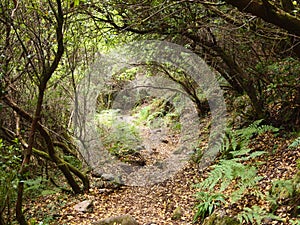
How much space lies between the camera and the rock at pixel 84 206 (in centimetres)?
534

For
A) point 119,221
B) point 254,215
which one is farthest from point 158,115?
point 254,215

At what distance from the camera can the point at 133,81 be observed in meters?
10.3

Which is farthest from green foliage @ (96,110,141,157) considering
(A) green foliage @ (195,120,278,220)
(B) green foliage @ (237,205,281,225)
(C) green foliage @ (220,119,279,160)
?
(B) green foliage @ (237,205,281,225)

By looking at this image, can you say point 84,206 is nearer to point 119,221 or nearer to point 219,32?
point 119,221

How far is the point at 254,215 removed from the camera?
11.4 ft

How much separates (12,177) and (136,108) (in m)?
10.3

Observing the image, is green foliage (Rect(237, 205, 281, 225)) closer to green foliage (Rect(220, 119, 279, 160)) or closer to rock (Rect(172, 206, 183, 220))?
rock (Rect(172, 206, 183, 220))

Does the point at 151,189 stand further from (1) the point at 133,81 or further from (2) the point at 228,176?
(1) the point at 133,81

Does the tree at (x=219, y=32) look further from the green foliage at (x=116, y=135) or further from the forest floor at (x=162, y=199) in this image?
the green foliage at (x=116, y=135)

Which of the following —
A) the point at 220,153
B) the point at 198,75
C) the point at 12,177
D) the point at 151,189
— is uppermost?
the point at 198,75

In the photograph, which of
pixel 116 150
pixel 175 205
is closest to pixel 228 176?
pixel 175 205

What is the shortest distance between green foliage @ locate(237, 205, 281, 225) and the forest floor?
157 millimetres

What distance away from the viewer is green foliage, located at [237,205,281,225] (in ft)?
11.1

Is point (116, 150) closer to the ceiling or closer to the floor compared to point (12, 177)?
closer to the floor
